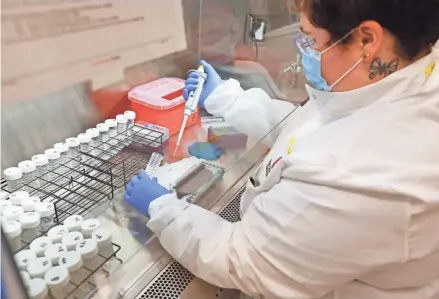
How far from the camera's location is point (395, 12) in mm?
871

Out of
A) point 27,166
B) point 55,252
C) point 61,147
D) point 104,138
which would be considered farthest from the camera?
point 104,138

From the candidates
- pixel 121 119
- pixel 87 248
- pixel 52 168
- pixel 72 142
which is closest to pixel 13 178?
pixel 52 168

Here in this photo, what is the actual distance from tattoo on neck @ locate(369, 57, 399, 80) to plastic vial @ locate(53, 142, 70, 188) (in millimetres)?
825

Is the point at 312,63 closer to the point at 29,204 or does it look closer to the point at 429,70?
the point at 429,70

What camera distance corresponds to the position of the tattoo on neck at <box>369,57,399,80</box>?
94 cm

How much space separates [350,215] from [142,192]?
525mm

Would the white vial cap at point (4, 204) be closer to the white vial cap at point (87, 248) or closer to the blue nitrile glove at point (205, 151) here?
the white vial cap at point (87, 248)

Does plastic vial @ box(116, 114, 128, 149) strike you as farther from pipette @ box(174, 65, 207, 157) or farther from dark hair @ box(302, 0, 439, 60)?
dark hair @ box(302, 0, 439, 60)

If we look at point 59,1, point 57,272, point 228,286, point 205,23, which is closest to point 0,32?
point 59,1

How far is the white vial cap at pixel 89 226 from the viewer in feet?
3.46

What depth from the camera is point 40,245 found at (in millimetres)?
985

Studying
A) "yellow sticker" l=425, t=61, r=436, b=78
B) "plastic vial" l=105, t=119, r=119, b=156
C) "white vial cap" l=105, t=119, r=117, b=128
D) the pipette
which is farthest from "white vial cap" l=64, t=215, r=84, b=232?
"yellow sticker" l=425, t=61, r=436, b=78

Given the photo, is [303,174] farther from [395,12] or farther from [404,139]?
[395,12]

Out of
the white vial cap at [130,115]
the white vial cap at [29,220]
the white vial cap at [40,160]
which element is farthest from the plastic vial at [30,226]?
the white vial cap at [130,115]
